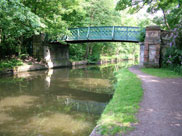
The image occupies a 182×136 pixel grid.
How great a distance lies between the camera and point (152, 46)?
14.2 meters

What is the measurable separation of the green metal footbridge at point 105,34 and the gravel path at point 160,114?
12.6 m

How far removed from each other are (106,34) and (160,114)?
667 inches

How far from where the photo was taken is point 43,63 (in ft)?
67.9

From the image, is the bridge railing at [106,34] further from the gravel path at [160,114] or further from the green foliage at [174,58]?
the gravel path at [160,114]

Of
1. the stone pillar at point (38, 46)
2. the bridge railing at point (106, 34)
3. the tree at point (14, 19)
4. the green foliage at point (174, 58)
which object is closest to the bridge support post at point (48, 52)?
the stone pillar at point (38, 46)

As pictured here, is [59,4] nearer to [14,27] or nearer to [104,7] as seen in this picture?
[14,27]

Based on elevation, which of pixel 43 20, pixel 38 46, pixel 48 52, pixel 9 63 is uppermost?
pixel 43 20

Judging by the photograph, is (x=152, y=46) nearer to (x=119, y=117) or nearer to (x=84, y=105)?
(x=84, y=105)

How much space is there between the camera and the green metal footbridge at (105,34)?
1881cm

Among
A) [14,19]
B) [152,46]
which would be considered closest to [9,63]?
[14,19]

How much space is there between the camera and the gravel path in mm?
3646

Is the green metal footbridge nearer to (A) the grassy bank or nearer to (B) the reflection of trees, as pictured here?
(B) the reflection of trees

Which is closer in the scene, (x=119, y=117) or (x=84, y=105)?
(x=119, y=117)

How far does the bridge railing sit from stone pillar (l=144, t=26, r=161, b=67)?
13.3 feet
